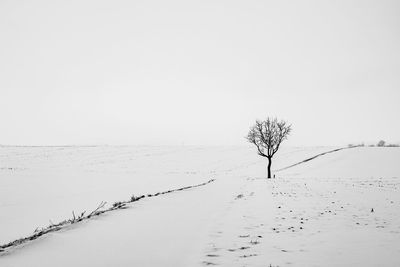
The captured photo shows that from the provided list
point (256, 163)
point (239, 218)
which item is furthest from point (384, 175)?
point (239, 218)

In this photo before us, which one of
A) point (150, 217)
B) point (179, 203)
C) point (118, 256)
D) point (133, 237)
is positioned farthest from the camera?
point (179, 203)

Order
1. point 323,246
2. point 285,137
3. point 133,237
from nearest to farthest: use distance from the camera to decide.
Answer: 1. point 323,246
2. point 133,237
3. point 285,137

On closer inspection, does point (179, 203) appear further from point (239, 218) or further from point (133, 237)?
point (133, 237)

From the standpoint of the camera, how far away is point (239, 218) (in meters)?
12.0

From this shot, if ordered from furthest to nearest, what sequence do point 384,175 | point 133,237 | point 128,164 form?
point 128,164, point 384,175, point 133,237

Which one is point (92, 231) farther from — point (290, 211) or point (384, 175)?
point (384, 175)

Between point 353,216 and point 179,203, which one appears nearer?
point 353,216

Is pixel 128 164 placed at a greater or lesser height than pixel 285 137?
lesser

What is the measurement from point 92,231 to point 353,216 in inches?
386

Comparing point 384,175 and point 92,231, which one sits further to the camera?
point 384,175

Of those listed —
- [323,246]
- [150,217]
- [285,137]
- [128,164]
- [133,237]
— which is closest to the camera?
[323,246]

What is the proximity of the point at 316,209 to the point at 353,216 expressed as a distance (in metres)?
2.01

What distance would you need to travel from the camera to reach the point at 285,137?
53.8 meters

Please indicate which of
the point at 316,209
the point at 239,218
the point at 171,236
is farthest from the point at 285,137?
the point at 171,236
